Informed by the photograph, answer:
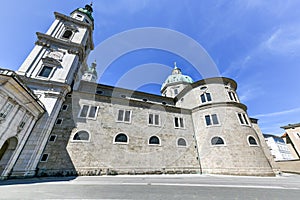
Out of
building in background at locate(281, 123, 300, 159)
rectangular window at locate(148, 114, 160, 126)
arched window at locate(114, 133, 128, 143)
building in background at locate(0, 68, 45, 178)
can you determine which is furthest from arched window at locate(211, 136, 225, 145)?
building in background at locate(281, 123, 300, 159)

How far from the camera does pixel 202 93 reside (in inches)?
846

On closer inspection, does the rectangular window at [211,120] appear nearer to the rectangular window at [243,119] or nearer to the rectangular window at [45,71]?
the rectangular window at [243,119]

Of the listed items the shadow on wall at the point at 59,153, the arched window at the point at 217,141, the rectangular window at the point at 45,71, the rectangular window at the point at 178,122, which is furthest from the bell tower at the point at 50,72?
the arched window at the point at 217,141

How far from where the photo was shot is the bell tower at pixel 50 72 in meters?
12.1

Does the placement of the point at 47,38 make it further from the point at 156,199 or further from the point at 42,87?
the point at 156,199

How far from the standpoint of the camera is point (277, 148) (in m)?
33.8

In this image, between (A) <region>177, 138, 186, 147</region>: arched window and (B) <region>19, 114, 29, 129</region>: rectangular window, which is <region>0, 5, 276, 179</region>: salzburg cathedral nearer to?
(B) <region>19, 114, 29, 129</region>: rectangular window

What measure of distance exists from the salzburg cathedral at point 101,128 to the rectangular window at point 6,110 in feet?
0.25

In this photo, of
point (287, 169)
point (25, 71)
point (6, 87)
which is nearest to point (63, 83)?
point (25, 71)

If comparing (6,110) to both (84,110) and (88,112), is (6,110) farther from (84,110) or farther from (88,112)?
(88,112)

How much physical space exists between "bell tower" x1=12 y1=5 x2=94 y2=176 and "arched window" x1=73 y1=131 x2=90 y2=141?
2670 millimetres

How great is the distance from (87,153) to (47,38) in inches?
728

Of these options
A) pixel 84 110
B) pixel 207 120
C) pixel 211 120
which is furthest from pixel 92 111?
pixel 211 120

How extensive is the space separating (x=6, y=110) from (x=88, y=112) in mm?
7454
